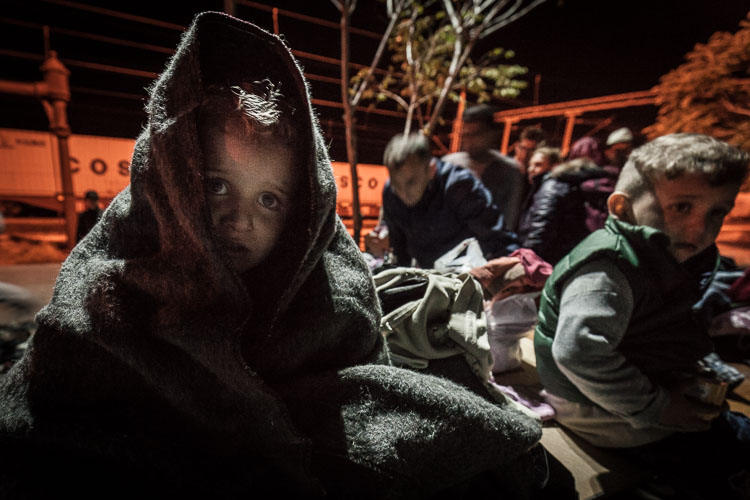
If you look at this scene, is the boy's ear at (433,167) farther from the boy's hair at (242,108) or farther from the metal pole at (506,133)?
the metal pole at (506,133)

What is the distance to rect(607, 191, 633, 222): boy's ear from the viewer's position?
1.40 m

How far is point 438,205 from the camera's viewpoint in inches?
112

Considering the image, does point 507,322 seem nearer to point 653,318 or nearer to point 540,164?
point 653,318

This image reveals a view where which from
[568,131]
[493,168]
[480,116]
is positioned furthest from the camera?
[568,131]

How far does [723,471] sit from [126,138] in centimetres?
1446

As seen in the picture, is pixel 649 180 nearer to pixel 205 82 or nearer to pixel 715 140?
pixel 715 140

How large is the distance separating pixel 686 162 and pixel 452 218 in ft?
5.44

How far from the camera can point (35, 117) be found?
9.68 m

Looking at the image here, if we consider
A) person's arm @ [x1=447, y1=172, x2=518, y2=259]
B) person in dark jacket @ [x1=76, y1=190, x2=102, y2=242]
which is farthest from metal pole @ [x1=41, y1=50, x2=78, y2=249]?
person's arm @ [x1=447, y1=172, x2=518, y2=259]

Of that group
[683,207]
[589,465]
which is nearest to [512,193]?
[683,207]

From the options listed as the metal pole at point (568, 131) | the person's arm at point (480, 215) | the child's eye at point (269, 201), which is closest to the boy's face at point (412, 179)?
the person's arm at point (480, 215)

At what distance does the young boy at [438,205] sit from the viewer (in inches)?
108

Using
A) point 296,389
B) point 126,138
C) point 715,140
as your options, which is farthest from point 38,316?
point 126,138

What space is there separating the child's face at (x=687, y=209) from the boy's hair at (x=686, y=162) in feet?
0.08
